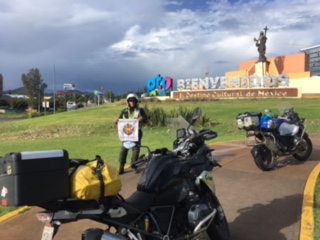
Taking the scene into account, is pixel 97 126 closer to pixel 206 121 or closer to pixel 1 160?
pixel 206 121

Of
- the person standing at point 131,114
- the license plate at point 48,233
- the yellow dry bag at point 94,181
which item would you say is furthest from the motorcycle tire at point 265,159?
the license plate at point 48,233

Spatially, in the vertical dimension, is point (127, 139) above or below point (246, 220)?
above

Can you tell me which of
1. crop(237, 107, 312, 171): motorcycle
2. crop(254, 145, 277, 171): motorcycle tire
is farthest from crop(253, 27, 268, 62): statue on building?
crop(254, 145, 277, 171): motorcycle tire

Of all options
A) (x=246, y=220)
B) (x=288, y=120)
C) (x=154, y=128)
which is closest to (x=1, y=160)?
(x=246, y=220)

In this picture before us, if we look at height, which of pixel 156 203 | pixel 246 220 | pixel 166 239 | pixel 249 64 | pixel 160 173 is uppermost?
pixel 249 64

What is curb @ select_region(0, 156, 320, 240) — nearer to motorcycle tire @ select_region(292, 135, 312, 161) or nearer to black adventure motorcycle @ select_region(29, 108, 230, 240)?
black adventure motorcycle @ select_region(29, 108, 230, 240)

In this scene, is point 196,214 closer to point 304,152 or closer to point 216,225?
point 216,225

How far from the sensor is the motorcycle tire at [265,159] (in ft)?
26.5

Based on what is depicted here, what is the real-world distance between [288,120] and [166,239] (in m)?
6.19

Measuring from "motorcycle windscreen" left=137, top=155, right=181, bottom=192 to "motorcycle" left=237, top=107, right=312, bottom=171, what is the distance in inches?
174

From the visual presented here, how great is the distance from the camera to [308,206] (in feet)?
18.4

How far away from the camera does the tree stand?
3743 inches

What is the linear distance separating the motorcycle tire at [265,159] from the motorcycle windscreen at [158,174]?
4.49 meters

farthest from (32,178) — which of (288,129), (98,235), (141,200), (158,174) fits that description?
(288,129)
